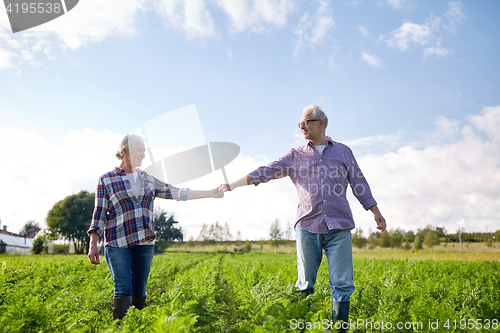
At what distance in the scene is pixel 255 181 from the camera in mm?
3740

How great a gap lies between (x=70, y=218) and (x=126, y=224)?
48.3 meters

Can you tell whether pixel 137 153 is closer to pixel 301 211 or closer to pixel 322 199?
pixel 301 211

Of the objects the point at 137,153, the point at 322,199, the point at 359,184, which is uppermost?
the point at 137,153

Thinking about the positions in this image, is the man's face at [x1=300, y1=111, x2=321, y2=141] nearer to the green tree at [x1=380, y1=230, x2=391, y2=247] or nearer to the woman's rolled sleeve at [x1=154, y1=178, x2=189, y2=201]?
the woman's rolled sleeve at [x1=154, y1=178, x2=189, y2=201]

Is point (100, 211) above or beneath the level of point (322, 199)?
beneath

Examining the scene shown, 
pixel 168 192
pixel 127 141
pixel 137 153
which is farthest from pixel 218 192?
pixel 127 141

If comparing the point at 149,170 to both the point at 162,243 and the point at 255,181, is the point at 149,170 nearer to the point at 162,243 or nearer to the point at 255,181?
the point at 255,181

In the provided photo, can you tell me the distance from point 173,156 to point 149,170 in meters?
0.73

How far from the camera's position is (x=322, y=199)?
10.8 ft

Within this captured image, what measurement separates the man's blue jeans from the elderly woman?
5.35 feet

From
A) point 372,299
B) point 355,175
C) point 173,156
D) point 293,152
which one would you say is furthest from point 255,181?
point 372,299

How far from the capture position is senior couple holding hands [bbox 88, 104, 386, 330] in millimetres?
3213

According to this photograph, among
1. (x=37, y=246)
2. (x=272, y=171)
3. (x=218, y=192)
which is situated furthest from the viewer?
(x=37, y=246)

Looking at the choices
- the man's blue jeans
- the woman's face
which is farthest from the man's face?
the woman's face
